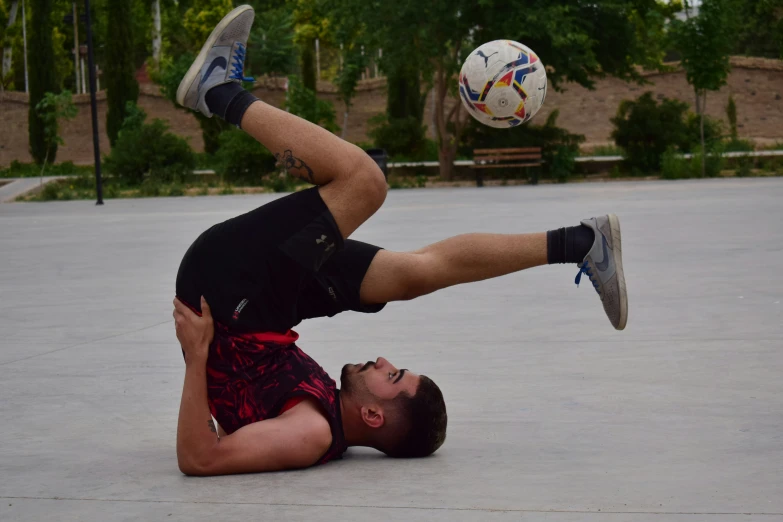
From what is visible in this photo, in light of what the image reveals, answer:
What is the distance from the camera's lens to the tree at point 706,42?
26.4m

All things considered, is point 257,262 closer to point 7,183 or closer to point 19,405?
point 19,405

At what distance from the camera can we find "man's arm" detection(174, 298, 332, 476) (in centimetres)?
363

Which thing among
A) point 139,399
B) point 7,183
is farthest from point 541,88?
point 7,183

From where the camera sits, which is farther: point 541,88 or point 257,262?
point 541,88

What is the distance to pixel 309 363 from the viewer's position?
400 cm

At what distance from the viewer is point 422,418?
12.5ft

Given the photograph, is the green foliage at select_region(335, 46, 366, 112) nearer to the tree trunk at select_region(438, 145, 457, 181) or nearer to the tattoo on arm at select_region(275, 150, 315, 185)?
the tree trunk at select_region(438, 145, 457, 181)

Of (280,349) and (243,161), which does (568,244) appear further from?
(243,161)

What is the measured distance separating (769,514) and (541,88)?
4935 mm

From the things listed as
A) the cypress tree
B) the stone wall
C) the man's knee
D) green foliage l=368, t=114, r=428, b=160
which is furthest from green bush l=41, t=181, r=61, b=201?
the man's knee

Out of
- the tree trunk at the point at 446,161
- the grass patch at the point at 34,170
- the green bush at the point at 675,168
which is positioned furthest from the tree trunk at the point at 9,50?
the green bush at the point at 675,168

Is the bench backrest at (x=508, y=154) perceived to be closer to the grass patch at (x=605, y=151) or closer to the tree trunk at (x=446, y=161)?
the tree trunk at (x=446, y=161)

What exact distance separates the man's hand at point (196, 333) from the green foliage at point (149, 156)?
28536 millimetres

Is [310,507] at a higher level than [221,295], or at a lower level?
lower
